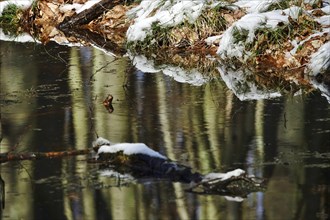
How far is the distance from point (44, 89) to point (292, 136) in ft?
12.7

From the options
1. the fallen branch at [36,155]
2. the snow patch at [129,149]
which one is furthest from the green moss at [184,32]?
the snow patch at [129,149]

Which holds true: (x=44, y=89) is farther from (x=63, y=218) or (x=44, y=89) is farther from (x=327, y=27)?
(x=63, y=218)

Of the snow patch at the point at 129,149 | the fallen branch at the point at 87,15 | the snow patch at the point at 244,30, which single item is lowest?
the snow patch at the point at 129,149

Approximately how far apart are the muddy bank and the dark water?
3.31 feet

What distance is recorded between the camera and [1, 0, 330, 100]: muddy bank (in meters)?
12.6

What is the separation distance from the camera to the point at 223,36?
1388cm

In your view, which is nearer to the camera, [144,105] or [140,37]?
[144,105]

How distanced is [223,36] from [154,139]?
5.31 metres

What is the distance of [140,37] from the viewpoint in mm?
15047

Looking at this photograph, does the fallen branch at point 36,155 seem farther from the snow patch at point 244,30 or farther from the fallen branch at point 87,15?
→ the fallen branch at point 87,15

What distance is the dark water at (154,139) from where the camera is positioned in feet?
22.0

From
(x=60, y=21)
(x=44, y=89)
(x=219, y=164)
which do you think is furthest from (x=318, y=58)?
(x=60, y=21)

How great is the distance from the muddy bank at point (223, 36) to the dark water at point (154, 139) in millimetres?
1008

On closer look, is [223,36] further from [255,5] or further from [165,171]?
[165,171]
